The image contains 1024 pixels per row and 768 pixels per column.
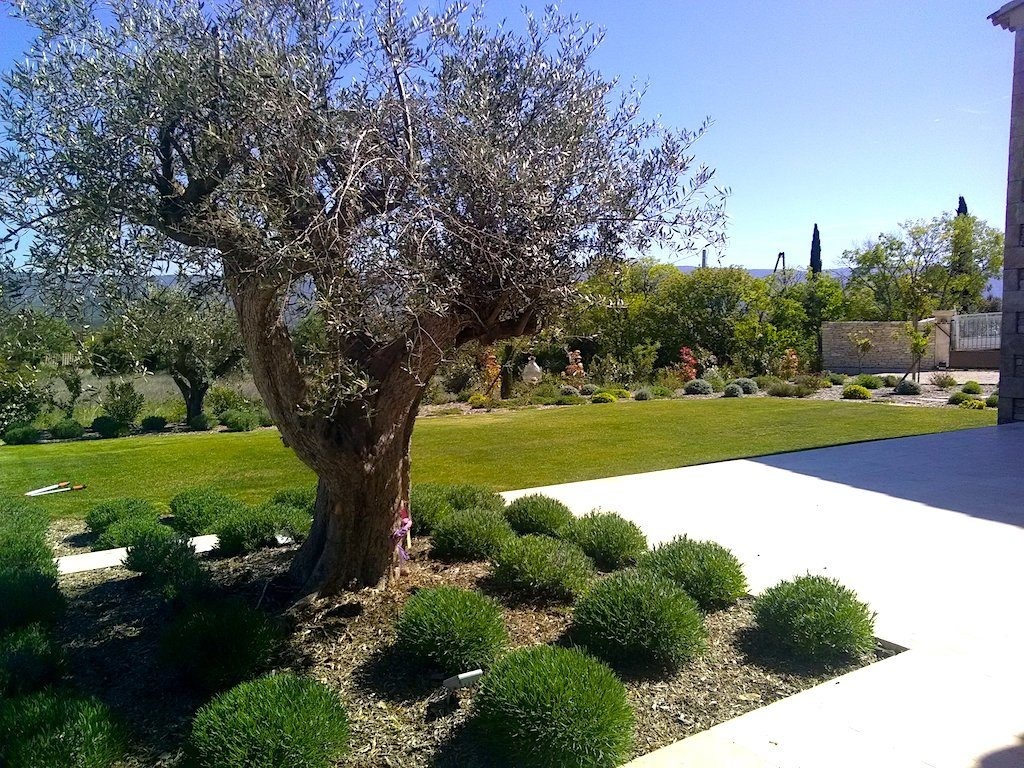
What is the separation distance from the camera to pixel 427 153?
3.73 m

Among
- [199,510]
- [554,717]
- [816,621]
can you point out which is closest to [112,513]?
[199,510]

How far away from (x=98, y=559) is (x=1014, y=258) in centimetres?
1473

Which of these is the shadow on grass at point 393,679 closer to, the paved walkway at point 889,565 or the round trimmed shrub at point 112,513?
the paved walkway at point 889,565

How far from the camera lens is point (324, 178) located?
11.6 feet

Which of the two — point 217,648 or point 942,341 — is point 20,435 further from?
point 942,341

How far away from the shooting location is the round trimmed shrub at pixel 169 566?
461 cm

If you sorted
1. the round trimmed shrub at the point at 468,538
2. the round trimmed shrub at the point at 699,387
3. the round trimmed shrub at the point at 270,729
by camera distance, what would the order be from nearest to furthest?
the round trimmed shrub at the point at 270,729 → the round trimmed shrub at the point at 468,538 → the round trimmed shrub at the point at 699,387

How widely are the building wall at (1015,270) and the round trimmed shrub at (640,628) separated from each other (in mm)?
11832

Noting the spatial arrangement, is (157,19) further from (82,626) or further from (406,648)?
(82,626)

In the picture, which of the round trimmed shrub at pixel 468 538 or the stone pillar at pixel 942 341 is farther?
the stone pillar at pixel 942 341

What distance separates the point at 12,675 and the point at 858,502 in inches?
304

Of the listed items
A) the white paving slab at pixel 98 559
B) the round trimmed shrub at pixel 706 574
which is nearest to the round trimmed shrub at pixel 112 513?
the white paving slab at pixel 98 559

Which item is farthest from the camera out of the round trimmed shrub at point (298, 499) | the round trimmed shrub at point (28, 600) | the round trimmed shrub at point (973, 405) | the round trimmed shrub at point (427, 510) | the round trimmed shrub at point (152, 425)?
the round trimmed shrub at point (152, 425)

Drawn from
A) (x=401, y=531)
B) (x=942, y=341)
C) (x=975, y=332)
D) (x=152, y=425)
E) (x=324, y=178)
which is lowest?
(x=152, y=425)
